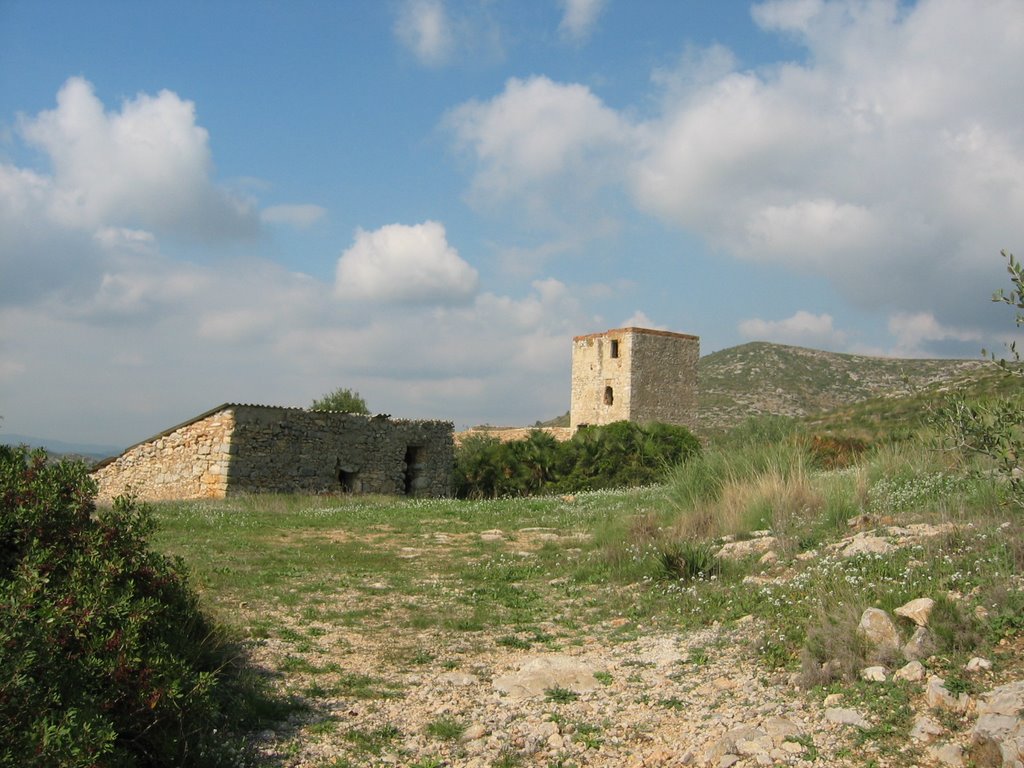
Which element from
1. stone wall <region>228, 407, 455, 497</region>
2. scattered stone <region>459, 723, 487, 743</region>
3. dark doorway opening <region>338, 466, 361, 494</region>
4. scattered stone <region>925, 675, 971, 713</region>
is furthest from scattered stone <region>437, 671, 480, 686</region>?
dark doorway opening <region>338, 466, 361, 494</region>

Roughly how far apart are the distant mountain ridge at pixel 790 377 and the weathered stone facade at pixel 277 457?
26.6 m

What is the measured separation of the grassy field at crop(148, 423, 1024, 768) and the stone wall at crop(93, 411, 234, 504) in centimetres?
521

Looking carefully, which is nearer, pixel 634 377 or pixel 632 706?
pixel 632 706

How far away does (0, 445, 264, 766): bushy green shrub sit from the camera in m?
3.18

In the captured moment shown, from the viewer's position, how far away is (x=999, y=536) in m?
5.73

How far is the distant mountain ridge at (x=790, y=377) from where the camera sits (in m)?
49.4

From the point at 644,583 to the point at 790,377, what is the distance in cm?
5260

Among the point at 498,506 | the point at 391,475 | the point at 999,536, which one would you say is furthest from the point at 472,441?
the point at 999,536

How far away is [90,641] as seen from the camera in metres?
3.68

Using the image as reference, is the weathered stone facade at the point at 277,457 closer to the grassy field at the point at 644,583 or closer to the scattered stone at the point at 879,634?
the grassy field at the point at 644,583

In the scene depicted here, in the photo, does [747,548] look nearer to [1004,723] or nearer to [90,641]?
[1004,723]

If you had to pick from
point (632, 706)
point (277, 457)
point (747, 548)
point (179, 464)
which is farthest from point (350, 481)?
point (632, 706)

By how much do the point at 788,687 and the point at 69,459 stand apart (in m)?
4.45

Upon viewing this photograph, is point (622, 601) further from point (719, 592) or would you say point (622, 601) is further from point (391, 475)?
point (391, 475)
